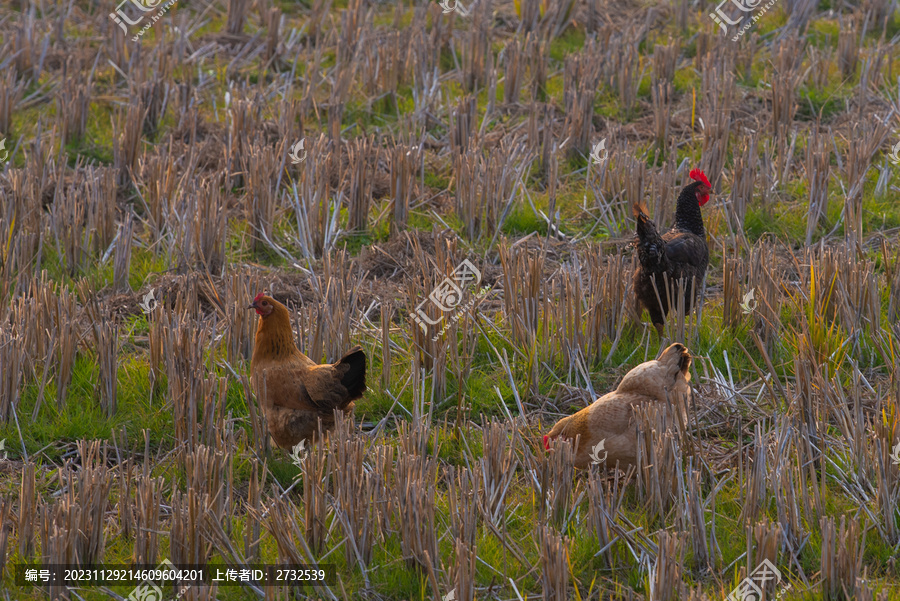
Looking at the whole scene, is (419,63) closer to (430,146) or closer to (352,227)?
(430,146)

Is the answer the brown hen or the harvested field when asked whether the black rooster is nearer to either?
the harvested field

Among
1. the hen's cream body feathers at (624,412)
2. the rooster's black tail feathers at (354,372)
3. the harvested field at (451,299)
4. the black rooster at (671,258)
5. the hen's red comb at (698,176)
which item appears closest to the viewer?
the harvested field at (451,299)

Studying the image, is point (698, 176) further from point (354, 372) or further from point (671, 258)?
point (354, 372)

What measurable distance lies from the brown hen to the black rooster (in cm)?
160

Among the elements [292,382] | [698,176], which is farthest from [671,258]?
[292,382]

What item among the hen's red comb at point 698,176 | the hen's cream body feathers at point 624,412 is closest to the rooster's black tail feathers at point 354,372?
the hen's cream body feathers at point 624,412

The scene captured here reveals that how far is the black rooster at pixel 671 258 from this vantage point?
16.0ft

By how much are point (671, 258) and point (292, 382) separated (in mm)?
2076

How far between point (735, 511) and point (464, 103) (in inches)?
171

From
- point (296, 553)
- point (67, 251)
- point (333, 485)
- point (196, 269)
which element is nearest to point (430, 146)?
point (196, 269)

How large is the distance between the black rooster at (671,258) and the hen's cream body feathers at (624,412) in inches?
26.8

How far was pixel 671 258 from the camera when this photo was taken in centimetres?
500

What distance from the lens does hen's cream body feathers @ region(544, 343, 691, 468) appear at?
3.91 meters

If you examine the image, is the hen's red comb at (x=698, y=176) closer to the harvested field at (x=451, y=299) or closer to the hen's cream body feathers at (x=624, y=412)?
the harvested field at (x=451, y=299)
